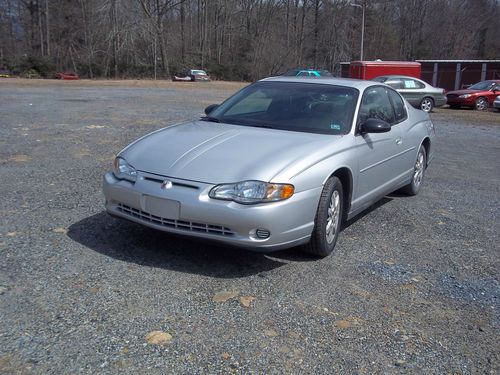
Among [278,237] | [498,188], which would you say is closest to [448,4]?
[498,188]

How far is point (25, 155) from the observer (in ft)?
28.3

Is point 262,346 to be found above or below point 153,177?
below

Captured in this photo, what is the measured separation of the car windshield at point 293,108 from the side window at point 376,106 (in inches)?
5.7

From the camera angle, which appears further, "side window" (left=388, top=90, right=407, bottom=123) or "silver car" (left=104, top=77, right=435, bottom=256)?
"side window" (left=388, top=90, right=407, bottom=123)

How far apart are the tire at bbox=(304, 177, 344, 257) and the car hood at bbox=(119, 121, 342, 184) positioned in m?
0.32

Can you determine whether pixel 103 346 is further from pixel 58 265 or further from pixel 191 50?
pixel 191 50

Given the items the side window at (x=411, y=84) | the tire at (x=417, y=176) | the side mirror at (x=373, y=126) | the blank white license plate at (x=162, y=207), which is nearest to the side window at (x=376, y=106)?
the side mirror at (x=373, y=126)

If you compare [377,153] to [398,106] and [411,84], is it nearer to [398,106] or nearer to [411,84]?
[398,106]

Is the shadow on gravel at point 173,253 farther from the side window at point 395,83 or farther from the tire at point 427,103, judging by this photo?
the tire at point 427,103

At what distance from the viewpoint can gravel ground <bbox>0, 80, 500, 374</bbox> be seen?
9.91 ft

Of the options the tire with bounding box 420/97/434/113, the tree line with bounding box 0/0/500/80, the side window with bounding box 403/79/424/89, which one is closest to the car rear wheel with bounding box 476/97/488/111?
the tire with bounding box 420/97/434/113

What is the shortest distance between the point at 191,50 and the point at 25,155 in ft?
191

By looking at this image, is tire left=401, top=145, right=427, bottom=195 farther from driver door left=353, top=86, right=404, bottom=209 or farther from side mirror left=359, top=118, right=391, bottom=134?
side mirror left=359, top=118, right=391, bottom=134

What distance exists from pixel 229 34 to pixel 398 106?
62.7 meters
